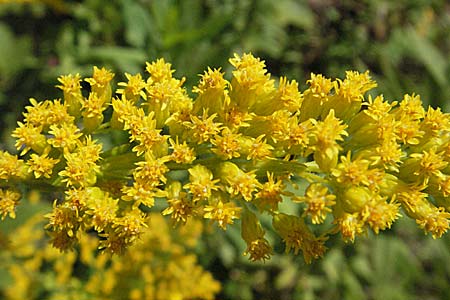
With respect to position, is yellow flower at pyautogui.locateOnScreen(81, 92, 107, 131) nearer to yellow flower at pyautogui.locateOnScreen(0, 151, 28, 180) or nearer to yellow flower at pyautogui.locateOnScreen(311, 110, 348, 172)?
yellow flower at pyautogui.locateOnScreen(0, 151, 28, 180)

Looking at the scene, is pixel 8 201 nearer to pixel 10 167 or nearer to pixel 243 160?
pixel 10 167

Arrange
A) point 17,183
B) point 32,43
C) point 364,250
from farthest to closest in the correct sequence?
point 32,43 < point 364,250 < point 17,183

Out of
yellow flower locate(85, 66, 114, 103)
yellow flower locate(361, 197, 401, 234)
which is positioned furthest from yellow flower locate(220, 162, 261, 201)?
yellow flower locate(85, 66, 114, 103)

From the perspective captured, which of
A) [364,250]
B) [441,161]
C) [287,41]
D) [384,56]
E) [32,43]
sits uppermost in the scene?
[32,43]

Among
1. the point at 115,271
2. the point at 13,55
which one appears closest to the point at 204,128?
the point at 115,271

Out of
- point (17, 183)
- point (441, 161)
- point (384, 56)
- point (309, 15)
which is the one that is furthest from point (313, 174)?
point (309, 15)

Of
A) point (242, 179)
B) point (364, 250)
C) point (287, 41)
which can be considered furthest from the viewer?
point (287, 41)

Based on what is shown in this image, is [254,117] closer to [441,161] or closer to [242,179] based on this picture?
[242,179]
